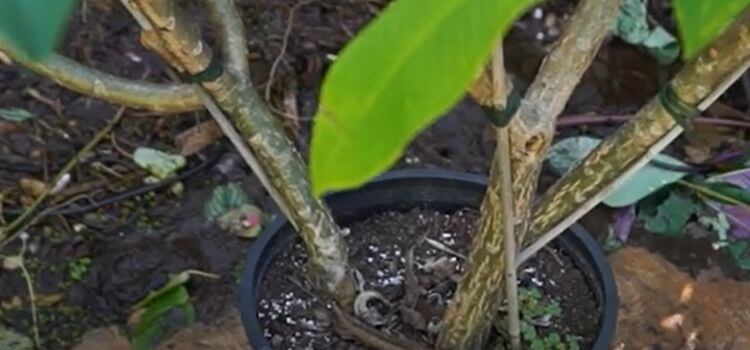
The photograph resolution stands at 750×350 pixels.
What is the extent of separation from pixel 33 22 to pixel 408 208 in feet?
3.21

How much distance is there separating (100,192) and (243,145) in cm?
59

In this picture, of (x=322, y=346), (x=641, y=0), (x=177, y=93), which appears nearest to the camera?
(x=177, y=93)

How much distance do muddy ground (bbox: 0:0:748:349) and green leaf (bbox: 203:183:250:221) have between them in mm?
16

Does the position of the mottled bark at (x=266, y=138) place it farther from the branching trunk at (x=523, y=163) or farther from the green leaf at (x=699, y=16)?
the green leaf at (x=699, y=16)

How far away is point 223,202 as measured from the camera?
5.30ft

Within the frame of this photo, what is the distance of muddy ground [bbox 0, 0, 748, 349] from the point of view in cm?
154

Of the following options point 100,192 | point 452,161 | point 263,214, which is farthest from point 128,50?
point 452,161

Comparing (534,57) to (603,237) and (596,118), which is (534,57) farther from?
(603,237)

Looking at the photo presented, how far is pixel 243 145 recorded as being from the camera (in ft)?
3.65

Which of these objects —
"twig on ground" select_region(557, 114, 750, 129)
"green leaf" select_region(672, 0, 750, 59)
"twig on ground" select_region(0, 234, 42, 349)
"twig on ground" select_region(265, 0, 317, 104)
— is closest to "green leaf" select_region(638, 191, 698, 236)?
"twig on ground" select_region(557, 114, 750, 129)

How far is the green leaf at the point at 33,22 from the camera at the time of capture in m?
0.39

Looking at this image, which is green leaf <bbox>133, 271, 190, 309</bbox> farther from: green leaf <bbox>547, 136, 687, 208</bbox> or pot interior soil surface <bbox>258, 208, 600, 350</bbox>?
green leaf <bbox>547, 136, 687, 208</bbox>

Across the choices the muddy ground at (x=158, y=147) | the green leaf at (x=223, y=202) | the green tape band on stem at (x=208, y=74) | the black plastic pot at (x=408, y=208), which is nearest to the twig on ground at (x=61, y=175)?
the muddy ground at (x=158, y=147)

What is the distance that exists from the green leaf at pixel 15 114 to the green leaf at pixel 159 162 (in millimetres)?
169
